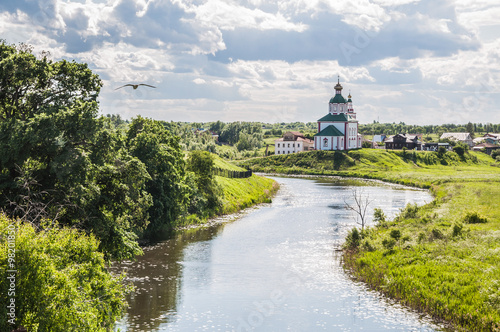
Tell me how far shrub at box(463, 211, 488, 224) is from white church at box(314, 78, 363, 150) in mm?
120731

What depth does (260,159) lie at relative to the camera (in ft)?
560

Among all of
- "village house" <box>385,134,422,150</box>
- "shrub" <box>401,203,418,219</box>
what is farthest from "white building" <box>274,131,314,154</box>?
"shrub" <box>401,203,418,219</box>

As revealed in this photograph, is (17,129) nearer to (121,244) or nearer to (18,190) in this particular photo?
(18,190)

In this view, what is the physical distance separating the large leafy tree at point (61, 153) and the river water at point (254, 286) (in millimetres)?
5102

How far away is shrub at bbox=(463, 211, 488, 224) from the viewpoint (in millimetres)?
50656

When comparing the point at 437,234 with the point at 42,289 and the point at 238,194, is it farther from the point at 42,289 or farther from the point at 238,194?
the point at 238,194

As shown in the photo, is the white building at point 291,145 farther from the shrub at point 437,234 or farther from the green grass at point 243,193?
the shrub at point 437,234

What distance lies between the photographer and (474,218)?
51.3 meters

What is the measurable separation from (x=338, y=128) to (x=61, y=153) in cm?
15040

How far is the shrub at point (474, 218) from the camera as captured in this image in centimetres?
5066

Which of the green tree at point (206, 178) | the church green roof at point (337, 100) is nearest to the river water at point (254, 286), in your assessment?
the green tree at point (206, 178)

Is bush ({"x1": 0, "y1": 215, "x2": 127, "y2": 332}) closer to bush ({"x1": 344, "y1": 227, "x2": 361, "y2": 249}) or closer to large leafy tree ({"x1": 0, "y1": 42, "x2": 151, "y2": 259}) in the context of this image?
large leafy tree ({"x1": 0, "y1": 42, "x2": 151, "y2": 259})

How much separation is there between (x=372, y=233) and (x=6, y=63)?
3395 centimetres

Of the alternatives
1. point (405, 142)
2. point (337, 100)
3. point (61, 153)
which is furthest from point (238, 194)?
point (405, 142)
